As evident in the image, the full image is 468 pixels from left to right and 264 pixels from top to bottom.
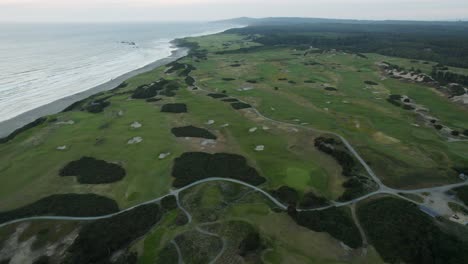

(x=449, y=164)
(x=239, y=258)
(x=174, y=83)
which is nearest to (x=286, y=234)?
(x=239, y=258)

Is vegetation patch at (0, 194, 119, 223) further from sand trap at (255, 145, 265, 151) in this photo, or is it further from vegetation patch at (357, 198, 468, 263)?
vegetation patch at (357, 198, 468, 263)

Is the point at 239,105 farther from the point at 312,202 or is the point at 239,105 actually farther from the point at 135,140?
the point at 312,202

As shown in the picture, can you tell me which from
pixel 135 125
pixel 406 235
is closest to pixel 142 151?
pixel 135 125

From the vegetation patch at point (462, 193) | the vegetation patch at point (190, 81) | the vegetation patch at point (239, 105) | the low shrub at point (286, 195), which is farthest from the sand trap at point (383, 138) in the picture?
the vegetation patch at point (190, 81)

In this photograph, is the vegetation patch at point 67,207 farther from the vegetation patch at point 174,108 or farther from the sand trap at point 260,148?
the vegetation patch at point 174,108

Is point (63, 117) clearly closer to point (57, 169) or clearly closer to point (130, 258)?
point (57, 169)

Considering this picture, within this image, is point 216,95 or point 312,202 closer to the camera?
point 312,202

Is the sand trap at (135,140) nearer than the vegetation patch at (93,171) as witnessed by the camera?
No
